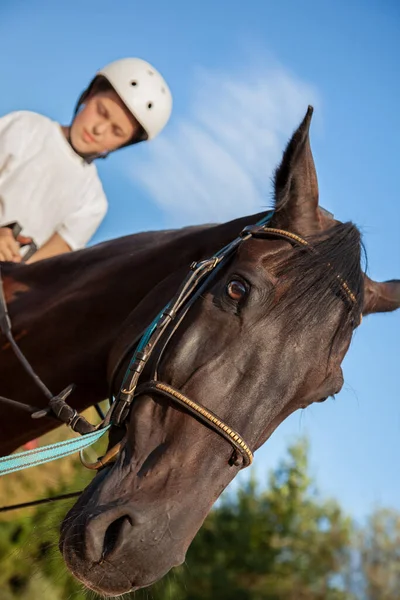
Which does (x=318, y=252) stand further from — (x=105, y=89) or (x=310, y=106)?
(x=105, y=89)

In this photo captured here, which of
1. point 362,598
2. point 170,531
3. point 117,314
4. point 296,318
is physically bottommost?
point 362,598

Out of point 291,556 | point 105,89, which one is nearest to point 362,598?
point 291,556

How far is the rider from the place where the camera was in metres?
5.62

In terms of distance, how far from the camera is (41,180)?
18.8ft

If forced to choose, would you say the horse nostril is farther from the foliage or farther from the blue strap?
the foliage

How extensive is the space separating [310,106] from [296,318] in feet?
3.05

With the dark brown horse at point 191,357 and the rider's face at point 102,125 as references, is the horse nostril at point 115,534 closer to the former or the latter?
the dark brown horse at point 191,357

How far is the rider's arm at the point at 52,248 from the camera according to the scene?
5.70 m

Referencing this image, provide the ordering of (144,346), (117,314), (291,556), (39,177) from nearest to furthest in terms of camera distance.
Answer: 1. (144,346)
2. (117,314)
3. (39,177)
4. (291,556)

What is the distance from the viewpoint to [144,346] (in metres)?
3.39

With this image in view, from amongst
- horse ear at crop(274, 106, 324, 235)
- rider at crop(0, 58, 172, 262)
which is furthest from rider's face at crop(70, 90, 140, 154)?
horse ear at crop(274, 106, 324, 235)

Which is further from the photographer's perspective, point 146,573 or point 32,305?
point 32,305

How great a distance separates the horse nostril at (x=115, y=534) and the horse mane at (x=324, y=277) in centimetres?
105

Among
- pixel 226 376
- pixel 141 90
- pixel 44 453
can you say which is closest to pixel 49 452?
pixel 44 453
